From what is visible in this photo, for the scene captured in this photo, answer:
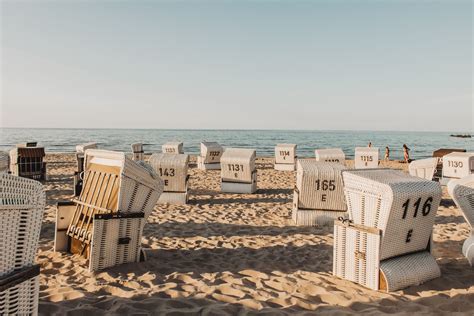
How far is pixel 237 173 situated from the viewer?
14.1 metres

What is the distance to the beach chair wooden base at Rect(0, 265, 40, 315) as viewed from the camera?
262cm

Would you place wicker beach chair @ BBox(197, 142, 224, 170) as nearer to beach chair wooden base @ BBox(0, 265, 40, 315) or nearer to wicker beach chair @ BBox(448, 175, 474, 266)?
wicker beach chair @ BBox(448, 175, 474, 266)

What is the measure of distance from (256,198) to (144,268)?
7.89m

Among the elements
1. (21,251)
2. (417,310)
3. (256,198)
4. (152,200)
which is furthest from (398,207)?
(256,198)

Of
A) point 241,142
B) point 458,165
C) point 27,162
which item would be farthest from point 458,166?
point 241,142

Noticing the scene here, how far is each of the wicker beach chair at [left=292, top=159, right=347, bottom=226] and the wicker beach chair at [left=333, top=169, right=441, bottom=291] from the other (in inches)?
125

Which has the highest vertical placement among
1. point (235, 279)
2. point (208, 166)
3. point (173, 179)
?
point (173, 179)

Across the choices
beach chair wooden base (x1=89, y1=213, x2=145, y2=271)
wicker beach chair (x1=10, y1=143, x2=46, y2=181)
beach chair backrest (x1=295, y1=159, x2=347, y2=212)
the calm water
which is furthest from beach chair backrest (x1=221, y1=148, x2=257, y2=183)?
the calm water

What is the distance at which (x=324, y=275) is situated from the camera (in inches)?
220

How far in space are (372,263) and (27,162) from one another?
16.9m

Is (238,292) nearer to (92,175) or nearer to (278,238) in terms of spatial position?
(278,238)

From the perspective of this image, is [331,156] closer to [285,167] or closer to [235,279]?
[285,167]

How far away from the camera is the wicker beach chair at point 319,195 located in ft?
28.4

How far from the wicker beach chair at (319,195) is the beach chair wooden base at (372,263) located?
329cm
